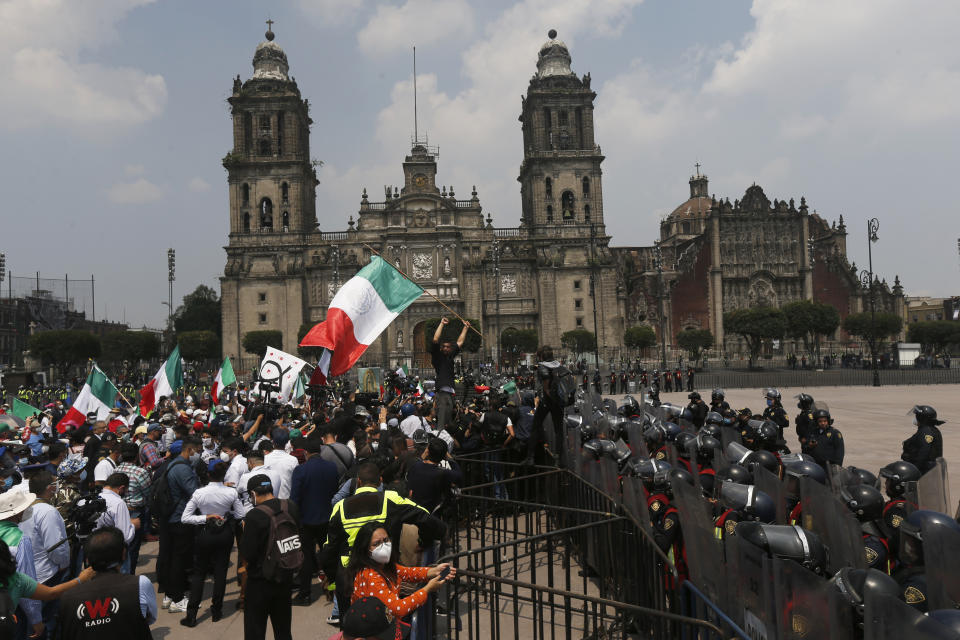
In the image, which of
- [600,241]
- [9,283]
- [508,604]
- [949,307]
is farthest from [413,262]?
[949,307]

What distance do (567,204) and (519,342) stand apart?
630 inches

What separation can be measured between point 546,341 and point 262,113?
34.0 meters

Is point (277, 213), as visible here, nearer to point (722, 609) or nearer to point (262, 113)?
point (262, 113)

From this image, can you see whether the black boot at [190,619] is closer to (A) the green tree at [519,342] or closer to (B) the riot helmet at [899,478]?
(B) the riot helmet at [899,478]

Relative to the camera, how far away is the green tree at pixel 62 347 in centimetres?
5162

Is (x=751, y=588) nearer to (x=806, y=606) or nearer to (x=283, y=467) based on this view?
(x=806, y=606)

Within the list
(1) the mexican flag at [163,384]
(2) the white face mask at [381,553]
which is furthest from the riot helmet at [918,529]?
(1) the mexican flag at [163,384]

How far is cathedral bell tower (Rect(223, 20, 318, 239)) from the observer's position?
5947cm

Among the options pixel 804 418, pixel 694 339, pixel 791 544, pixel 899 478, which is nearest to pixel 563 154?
pixel 694 339

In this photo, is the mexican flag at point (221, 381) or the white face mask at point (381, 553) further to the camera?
the mexican flag at point (221, 381)

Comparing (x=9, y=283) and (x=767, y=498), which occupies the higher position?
(x=9, y=283)

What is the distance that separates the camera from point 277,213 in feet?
197

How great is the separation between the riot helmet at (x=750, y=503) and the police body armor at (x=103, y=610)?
4.02 meters

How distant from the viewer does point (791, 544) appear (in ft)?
12.3
